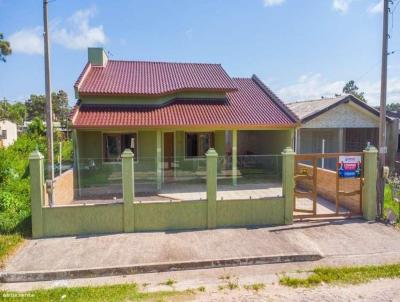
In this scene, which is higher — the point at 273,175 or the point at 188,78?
the point at 188,78

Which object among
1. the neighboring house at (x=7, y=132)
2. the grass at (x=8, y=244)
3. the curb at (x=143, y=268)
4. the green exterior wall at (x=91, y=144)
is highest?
the neighboring house at (x=7, y=132)

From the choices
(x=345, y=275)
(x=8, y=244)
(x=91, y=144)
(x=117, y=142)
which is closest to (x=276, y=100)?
(x=117, y=142)

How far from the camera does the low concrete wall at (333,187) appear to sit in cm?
984

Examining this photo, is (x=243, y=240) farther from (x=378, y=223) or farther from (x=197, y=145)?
(x=197, y=145)

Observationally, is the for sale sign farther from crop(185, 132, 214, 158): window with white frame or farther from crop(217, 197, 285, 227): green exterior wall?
crop(185, 132, 214, 158): window with white frame

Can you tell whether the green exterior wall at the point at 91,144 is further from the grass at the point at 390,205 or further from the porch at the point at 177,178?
the grass at the point at 390,205

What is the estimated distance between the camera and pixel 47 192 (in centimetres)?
835

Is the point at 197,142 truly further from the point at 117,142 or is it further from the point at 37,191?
the point at 37,191

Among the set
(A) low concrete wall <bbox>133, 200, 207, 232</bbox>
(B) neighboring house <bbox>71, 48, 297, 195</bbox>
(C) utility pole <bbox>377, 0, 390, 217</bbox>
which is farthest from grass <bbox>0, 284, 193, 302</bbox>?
(B) neighboring house <bbox>71, 48, 297, 195</bbox>

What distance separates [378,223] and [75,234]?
27.2 feet

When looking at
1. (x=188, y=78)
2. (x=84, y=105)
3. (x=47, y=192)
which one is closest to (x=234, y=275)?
(x=47, y=192)

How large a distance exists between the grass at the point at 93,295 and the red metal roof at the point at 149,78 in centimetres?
1084

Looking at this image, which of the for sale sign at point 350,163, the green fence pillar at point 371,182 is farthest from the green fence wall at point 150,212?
the green fence pillar at point 371,182

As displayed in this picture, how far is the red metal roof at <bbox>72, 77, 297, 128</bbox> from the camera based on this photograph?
45.4 feet
